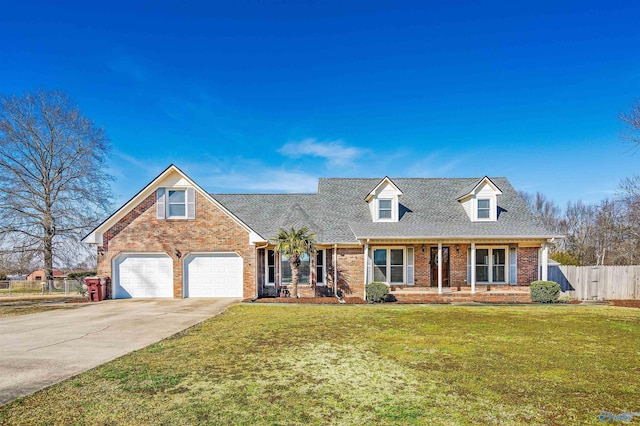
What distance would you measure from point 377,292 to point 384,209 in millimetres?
5192

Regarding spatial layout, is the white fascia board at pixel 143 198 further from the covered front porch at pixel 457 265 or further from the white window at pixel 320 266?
the covered front porch at pixel 457 265

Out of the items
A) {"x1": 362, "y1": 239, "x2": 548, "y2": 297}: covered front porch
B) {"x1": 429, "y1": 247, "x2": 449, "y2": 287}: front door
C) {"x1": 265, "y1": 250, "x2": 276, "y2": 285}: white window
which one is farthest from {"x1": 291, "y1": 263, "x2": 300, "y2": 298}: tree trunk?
{"x1": 429, "y1": 247, "x2": 449, "y2": 287}: front door

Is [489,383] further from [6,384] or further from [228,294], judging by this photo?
[228,294]

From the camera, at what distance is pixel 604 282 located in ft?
58.9

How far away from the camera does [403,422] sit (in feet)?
13.8

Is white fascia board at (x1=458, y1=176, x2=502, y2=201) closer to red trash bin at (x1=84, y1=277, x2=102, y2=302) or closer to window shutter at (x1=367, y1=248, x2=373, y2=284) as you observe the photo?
window shutter at (x1=367, y1=248, x2=373, y2=284)

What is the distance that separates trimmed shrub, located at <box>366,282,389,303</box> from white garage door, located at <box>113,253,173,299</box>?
1002cm

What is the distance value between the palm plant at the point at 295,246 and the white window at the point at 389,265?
12.1 feet

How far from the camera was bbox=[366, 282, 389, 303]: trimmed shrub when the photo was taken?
15.8 m

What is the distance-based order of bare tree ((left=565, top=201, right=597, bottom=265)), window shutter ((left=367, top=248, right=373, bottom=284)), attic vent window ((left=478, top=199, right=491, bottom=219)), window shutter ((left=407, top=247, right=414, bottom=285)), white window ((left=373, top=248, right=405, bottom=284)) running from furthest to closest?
bare tree ((left=565, top=201, right=597, bottom=265))
attic vent window ((left=478, top=199, right=491, bottom=219))
white window ((left=373, top=248, right=405, bottom=284))
window shutter ((left=407, top=247, right=414, bottom=285))
window shutter ((left=367, top=248, right=373, bottom=284))

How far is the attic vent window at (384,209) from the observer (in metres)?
19.0

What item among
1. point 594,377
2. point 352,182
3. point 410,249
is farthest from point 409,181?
point 594,377

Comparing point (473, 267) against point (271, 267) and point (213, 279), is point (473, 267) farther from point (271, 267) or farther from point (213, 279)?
point (213, 279)

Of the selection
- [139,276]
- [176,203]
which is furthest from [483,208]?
[139,276]
